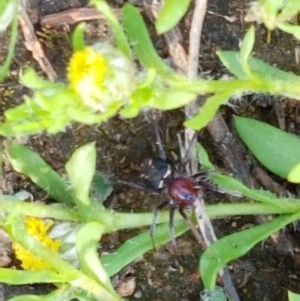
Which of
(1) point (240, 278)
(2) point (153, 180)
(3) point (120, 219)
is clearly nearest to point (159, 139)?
(2) point (153, 180)

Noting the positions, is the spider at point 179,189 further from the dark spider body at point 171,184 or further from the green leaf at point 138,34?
the green leaf at point 138,34

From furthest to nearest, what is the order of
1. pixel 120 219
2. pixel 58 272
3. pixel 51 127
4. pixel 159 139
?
pixel 159 139 < pixel 120 219 < pixel 58 272 < pixel 51 127

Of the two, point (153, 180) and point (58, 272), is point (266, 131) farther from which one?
point (58, 272)

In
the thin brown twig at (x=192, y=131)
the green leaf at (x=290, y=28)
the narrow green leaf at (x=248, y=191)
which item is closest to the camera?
the green leaf at (x=290, y=28)

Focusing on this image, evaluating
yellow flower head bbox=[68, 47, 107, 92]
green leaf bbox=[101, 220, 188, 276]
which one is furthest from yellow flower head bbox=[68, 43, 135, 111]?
green leaf bbox=[101, 220, 188, 276]

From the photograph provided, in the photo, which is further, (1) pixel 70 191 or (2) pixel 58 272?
(1) pixel 70 191

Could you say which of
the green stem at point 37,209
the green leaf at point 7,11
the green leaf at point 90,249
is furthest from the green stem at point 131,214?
the green leaf at point 7,11

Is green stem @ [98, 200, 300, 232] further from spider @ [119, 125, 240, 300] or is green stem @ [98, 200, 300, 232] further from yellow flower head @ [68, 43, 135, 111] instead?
yellow flower head @ [68, 43, 135, 111]

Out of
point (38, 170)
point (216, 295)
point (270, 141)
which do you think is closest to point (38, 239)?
point (38, 170)
